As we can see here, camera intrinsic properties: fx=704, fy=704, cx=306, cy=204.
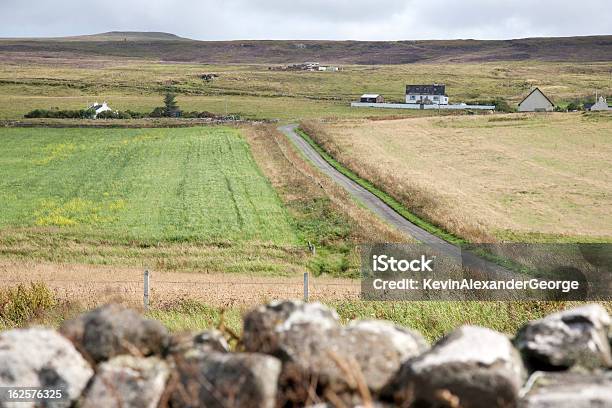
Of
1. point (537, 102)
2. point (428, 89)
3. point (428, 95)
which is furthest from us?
point (428, 89)

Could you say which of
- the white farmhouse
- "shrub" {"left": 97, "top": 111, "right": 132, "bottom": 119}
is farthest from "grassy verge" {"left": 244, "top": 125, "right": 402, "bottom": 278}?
the white farmhouse

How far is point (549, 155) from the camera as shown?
6638 centimetres

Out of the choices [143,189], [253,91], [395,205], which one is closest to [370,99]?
[253,91]

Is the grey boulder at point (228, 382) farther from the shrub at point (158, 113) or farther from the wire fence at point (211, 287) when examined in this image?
the shrub at point (158, 113)

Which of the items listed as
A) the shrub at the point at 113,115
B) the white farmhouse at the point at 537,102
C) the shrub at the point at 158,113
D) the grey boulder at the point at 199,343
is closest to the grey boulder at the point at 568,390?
the grey boulder at the point at 199,343

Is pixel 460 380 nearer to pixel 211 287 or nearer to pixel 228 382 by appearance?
pixel 228 382

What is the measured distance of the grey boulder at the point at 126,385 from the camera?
Answer: 495 centimetres

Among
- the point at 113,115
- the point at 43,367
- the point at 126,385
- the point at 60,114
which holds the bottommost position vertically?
the point at 113,115

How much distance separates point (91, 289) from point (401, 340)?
18089 millimetres

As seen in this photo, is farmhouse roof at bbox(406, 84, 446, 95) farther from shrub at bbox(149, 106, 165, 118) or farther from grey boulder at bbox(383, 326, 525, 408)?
grey boulder at bbox(383, 326, 525, 408)

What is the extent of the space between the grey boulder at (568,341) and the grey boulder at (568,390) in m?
0.13

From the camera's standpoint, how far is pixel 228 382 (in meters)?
4.77

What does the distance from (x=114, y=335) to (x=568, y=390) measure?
323 centimetres

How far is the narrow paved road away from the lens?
29641 mm
